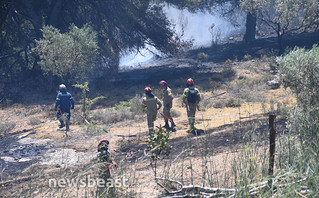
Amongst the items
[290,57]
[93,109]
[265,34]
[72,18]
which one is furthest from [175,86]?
[265,34]

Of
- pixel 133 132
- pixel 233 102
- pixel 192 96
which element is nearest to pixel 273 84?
pixel 233 102

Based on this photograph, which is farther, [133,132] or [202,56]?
[202,56]

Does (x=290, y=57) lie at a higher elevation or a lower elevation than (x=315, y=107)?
higher

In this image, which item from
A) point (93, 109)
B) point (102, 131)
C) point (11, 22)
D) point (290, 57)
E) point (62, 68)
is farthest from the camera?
point (11, 22)

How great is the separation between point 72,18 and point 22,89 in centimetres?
534

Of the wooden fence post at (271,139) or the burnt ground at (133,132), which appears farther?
the burnt ground at (133,132)

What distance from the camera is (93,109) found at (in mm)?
17391

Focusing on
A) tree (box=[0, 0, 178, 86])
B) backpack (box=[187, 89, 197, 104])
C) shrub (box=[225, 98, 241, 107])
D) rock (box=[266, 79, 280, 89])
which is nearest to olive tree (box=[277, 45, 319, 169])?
backpack (box=[187, 89, 197, 104])

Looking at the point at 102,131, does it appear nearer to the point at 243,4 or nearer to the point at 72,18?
the point at 72,18

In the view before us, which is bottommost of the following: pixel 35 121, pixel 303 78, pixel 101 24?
pixel 35 121

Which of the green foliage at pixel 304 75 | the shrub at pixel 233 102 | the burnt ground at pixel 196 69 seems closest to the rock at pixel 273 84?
the shrub at pixel 233 102

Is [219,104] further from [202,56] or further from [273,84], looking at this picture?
[202,56]

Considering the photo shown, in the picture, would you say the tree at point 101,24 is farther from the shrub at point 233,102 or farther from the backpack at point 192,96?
the backpack at point 192,96

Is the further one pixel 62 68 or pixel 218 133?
pixel 62 68
